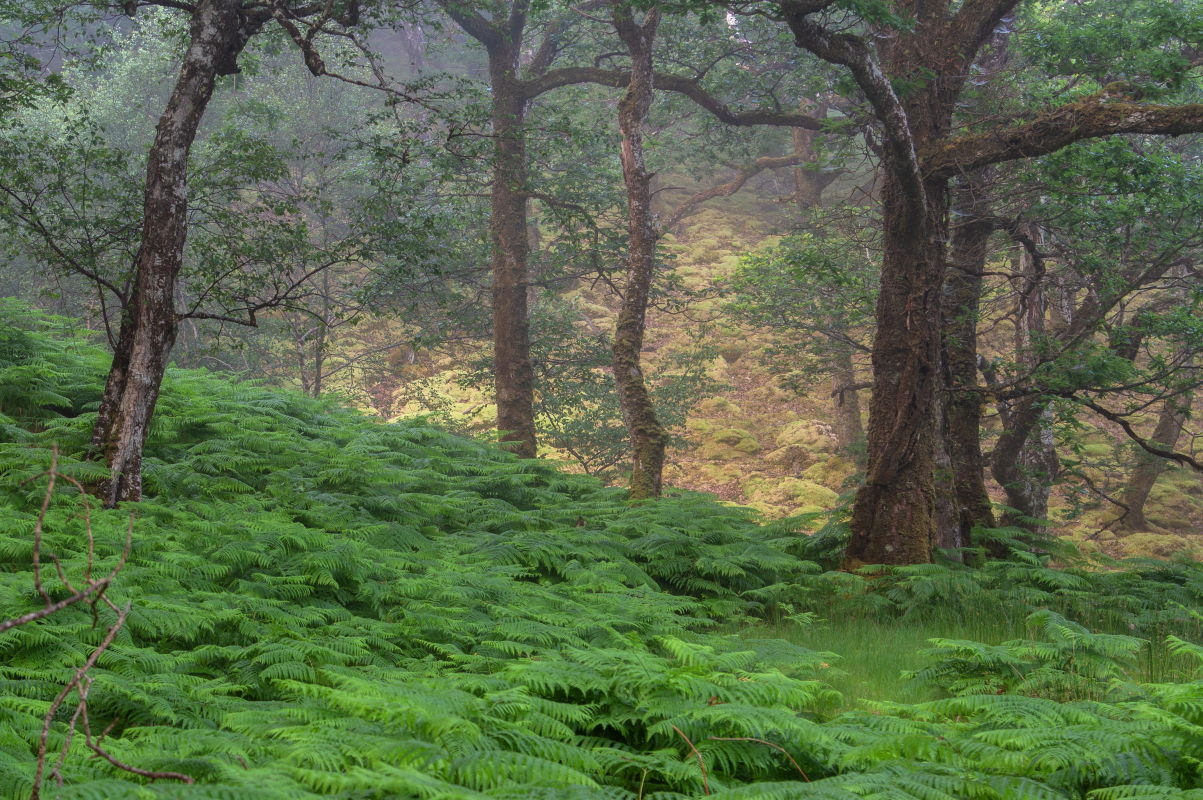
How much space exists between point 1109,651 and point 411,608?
439 cm

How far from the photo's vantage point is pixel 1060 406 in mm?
10906

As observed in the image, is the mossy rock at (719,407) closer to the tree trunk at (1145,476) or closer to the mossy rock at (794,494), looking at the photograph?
the mossy rock at (794,494)

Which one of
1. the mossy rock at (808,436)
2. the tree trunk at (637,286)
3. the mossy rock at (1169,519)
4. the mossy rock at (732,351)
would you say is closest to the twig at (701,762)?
the tree trunk at (637,286)

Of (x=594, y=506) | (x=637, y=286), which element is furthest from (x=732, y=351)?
(x=594, y=506)

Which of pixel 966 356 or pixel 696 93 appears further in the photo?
pixel 696 93

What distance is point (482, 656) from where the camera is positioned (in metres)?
4.84

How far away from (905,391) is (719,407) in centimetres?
1858

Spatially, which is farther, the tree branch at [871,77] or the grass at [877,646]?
the tree branch at [871,77]

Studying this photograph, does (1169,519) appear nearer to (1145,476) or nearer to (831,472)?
(1145,476)

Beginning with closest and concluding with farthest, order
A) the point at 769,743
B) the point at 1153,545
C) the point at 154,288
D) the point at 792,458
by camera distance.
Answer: the point at 769,743, the point at 154,288, the point at 1153,545, the point at 792,458

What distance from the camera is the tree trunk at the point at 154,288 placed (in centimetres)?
812

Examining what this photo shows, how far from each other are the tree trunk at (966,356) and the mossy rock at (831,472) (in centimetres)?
1145

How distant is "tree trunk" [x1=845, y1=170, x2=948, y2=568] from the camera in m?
9.45

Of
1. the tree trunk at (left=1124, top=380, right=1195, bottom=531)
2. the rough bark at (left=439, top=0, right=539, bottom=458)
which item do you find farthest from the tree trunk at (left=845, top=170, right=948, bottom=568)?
the tree trunk at (left=1124, top=380, right=1195, bottom=531)
